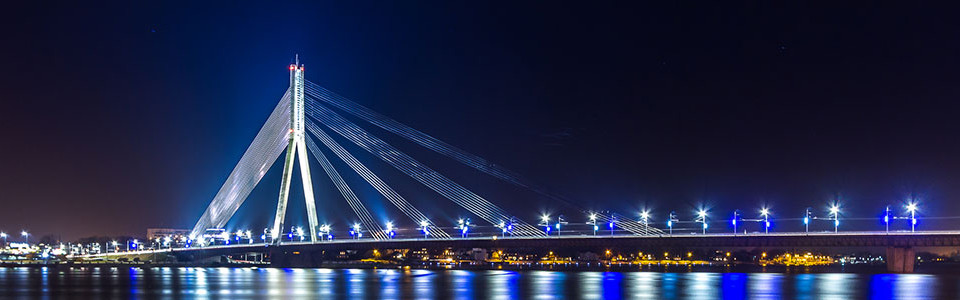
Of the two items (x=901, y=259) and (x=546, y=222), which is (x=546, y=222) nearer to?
(x=546, y=222)

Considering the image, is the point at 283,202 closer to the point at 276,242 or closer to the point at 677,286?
the point at 276,242

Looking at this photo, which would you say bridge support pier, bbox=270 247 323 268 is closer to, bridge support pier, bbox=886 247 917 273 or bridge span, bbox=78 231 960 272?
bridge span, bbox=78 231 960 272

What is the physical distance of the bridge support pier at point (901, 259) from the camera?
8288 centimetres

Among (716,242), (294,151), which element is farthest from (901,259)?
(294,151)

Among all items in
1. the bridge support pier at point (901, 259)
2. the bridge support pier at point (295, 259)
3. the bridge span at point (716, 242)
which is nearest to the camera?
the bridge span at point (716, 242)

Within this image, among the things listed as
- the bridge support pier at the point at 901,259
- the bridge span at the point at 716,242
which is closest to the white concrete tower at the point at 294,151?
the bridge span at the point at 716,242

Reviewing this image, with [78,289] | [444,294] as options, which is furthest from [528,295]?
[78,289]

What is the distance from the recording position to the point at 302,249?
99.6m

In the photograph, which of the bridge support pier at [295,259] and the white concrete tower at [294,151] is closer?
the white concrete tower at [294,151]

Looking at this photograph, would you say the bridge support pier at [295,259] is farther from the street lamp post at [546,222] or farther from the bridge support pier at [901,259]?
the bridge support pier at [901,259]

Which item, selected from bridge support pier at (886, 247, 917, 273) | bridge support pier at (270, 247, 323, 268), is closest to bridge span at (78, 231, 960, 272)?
bridge support pier at (886, 247, 917, 273)

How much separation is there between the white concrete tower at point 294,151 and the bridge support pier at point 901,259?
4577 cm

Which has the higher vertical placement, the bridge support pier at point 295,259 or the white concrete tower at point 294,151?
the white concrete tower at point 294,151

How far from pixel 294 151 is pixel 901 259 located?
48170mm
